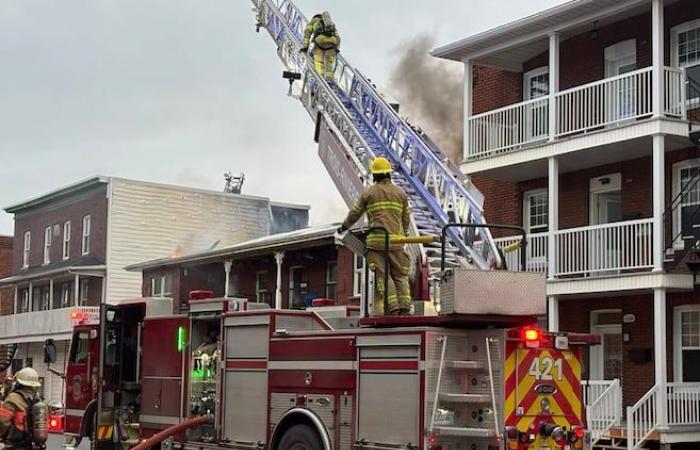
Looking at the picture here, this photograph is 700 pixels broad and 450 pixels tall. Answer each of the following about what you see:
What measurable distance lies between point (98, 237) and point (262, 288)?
1096cm

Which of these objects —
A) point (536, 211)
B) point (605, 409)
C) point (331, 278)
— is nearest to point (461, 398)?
point (605, 409)

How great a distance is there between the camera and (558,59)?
72.1ft

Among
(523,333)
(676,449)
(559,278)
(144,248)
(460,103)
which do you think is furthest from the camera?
(144,248)

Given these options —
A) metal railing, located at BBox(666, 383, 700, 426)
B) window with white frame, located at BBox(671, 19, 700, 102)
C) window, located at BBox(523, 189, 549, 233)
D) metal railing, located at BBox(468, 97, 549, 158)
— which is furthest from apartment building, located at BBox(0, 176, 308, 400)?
metal railing, located at BBox(666, 383, 700, 426)

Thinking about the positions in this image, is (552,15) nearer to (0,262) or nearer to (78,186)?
(78,186)

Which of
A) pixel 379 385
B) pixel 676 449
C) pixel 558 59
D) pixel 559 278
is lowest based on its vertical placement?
pixel 676 449

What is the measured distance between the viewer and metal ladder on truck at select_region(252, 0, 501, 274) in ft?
48.4

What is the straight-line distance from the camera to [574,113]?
838 inches

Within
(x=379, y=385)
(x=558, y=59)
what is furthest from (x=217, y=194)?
(x=379, y=385)

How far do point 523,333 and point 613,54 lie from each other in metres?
12.5

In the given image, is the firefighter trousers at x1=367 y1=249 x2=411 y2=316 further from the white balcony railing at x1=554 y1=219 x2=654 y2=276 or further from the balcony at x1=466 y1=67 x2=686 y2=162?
the balcony at x1=466 y1=67 x2=686 y2=162

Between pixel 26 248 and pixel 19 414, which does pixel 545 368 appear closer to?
pixel 19 414

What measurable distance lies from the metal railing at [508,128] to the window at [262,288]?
39.7 feet

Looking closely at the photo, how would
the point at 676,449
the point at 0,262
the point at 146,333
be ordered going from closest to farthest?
the point at 146,333 < the point at 676,449 < the point at 0,262
